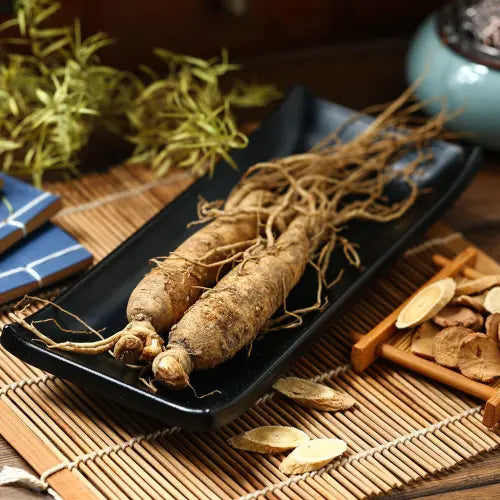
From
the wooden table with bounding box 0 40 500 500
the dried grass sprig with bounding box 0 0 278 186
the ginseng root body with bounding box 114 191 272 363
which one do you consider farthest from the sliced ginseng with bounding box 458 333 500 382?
the dried grass sprig with bounding box 0 0 278 186

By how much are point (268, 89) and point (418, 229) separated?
21.7 inches

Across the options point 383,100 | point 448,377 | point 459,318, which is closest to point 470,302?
point 459,318

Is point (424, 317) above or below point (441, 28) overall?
below

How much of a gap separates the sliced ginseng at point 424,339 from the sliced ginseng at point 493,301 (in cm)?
9

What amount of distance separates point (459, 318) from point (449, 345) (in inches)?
2.8

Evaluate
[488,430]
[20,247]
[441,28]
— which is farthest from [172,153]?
[488,430]

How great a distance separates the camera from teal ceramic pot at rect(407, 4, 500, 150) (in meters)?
1.85

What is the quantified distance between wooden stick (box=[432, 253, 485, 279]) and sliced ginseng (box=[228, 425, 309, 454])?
1.58 feet

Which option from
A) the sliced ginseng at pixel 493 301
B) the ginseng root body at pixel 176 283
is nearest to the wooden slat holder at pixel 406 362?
the sliced ginseng at pixel 493 301

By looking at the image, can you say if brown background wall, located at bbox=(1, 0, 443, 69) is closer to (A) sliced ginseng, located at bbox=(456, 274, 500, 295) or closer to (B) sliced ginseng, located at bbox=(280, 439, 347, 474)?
(A) sliced ginseng, located at bbox=(456, 274, 500, 295)

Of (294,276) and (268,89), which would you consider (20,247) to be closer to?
(294,276)

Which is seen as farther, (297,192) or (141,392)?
(297,192)

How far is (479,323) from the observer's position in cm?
137

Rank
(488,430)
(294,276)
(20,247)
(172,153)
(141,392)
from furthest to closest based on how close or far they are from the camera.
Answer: (172,153) → (20,247) → (294,276) → (488,430) → (141,392)
